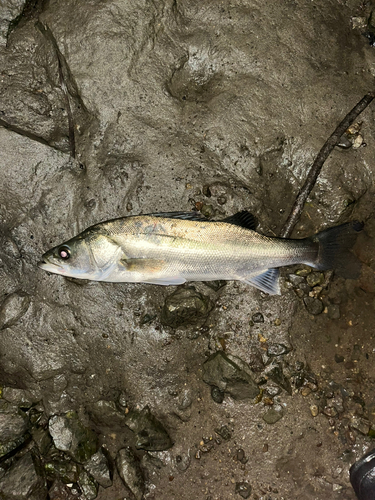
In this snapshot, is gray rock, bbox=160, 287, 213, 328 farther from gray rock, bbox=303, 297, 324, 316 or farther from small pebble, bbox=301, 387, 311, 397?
small pebble, bbox=301, 387, 311, 397

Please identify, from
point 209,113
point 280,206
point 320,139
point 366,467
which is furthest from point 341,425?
point 209,113

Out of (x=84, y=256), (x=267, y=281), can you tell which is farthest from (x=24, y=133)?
(x=267, y=281)

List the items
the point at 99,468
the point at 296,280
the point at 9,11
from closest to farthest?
1. the point at 99,468
2. the point at 296,280
3. the point at 9,11

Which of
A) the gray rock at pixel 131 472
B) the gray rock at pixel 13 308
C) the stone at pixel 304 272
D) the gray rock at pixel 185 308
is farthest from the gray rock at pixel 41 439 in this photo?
the stone at pixel 304 272

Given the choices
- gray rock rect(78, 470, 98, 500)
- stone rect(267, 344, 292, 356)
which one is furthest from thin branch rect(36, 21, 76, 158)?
gray rock rect(78, 470, 98, 500)

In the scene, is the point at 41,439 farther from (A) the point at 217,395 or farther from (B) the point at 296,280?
(B) the point at 296,280

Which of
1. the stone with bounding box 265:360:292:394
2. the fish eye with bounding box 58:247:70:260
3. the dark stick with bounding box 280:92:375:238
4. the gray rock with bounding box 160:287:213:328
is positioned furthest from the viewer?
the dark stick with bounding box 280:92:375:238
